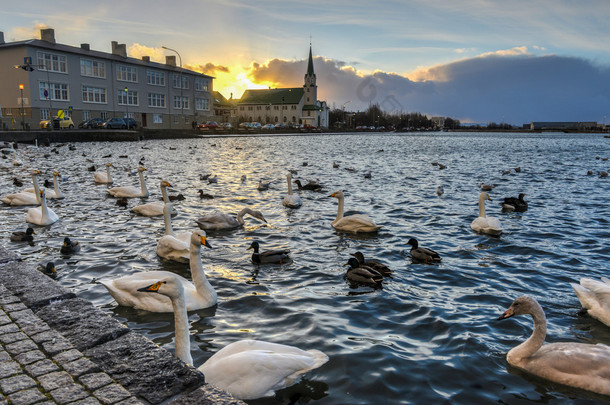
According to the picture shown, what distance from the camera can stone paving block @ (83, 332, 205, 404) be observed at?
3.79 metres

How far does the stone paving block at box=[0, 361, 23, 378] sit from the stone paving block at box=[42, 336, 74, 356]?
0.31m

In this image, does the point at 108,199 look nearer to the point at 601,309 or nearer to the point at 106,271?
the point at 106,271

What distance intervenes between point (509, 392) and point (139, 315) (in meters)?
5.20

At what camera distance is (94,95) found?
70.8 m

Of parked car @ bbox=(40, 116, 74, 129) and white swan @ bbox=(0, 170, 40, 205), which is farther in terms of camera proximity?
parked car @ bbox=(40, 116, 74, 129)

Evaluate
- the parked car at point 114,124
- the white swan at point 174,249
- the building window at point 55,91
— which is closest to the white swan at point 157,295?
the white swan at point 174,249

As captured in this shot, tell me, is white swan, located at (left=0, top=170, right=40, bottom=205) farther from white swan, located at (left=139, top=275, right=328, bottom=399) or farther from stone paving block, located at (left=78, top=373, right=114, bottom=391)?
stone paving block, located at (left=78, top=373, right=114, bottom=391)

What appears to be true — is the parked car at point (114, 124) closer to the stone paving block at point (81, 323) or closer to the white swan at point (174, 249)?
the white swan at point (174, 249)

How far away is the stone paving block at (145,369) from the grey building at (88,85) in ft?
206

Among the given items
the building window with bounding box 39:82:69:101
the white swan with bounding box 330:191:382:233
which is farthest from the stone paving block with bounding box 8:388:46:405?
the building window with bounding box 39:82:69:101

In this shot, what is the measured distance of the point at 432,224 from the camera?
1377 cm

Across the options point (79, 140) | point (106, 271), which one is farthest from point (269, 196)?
point (79, 140)

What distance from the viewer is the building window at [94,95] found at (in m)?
69.4

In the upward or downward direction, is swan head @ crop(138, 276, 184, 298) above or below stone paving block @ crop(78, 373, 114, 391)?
above
